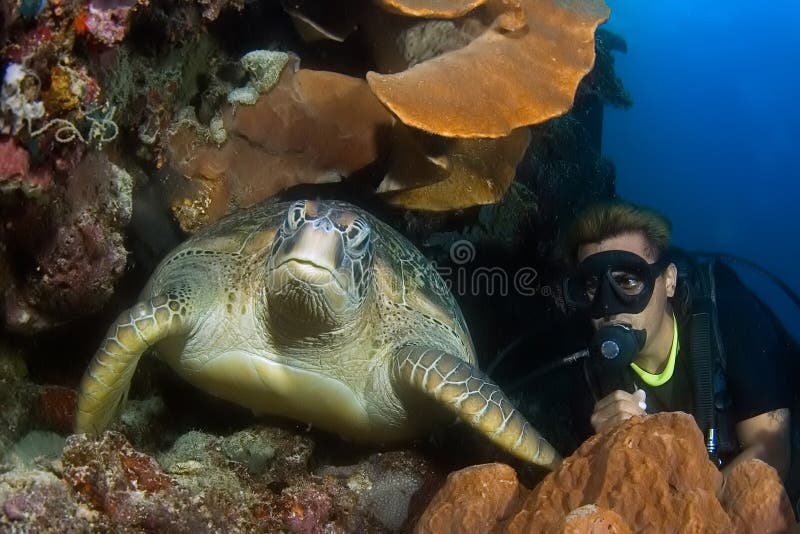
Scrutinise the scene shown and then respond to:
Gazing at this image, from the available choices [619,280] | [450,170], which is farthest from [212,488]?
[619,280]

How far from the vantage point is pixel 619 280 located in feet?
10.2

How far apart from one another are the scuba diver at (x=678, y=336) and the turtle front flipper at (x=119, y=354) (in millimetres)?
2061

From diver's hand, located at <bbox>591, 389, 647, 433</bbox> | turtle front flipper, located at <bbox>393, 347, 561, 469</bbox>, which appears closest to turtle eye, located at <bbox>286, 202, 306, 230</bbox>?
turtle front flipper, located at <bbox>393, 347, 561, 469</bbox>

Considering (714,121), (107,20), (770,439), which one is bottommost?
(714,121)

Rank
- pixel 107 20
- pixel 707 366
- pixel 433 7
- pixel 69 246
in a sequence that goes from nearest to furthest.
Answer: pixel 107 20 < pixel 69 246 < pixel 433 7 < pixel 707 366

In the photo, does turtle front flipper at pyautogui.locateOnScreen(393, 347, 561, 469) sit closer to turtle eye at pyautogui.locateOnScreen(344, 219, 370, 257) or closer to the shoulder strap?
turtle eye at pyautogui.locateOnScreen(344, 219, 370, 257)

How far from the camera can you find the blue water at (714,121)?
207 ft

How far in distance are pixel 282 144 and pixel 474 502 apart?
2199 mm

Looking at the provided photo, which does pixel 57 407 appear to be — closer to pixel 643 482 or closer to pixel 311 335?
pixel 311 335

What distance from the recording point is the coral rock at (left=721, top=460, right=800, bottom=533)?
1.70 m

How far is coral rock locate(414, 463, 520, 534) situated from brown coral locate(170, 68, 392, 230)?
6.68ft

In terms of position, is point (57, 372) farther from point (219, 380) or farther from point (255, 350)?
point (255, 350)

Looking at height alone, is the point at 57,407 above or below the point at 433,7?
below

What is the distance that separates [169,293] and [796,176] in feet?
250
